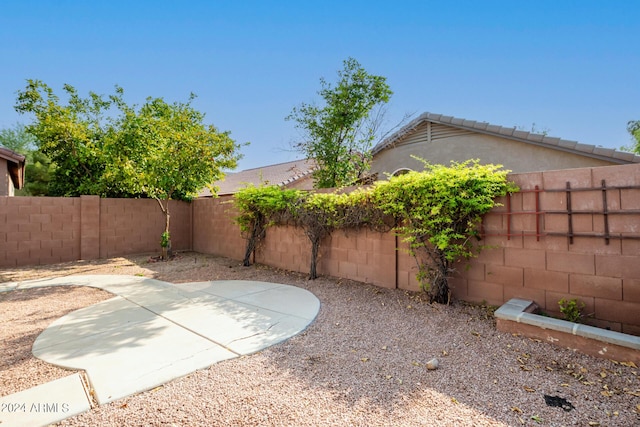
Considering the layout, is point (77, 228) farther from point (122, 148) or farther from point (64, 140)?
point (64, 140)

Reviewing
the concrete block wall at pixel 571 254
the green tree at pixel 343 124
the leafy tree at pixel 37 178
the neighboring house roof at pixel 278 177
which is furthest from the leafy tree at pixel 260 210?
the leafy tree at pixel 37 178

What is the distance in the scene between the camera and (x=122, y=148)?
1009 centimetres

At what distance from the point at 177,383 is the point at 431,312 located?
327 centimetres

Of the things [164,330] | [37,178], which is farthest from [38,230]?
[37,178]

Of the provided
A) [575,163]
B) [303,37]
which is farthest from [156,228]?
[575,163]

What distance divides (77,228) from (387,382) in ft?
34.2

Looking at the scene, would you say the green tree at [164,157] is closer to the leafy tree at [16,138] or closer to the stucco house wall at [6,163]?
the stucco house wall at [6,163]

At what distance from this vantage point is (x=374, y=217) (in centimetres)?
552

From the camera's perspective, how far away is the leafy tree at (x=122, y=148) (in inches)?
349

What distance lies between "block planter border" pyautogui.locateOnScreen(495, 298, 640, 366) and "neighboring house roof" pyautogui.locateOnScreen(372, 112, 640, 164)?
5.38m

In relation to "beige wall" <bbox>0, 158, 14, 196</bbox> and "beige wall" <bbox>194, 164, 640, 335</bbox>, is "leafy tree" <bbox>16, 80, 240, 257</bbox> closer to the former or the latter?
"beige wall" <bbox>0, 158, 14, 196</bbox>

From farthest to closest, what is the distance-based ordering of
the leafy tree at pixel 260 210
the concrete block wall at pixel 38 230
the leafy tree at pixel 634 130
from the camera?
the leafy tree at pixel 634 130 < the concrete block wall at pixel 38 230 < the leafy tree at pixel 260 210

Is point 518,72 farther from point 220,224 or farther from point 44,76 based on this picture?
point 44,76

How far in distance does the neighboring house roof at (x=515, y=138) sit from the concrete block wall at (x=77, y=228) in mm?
8299
